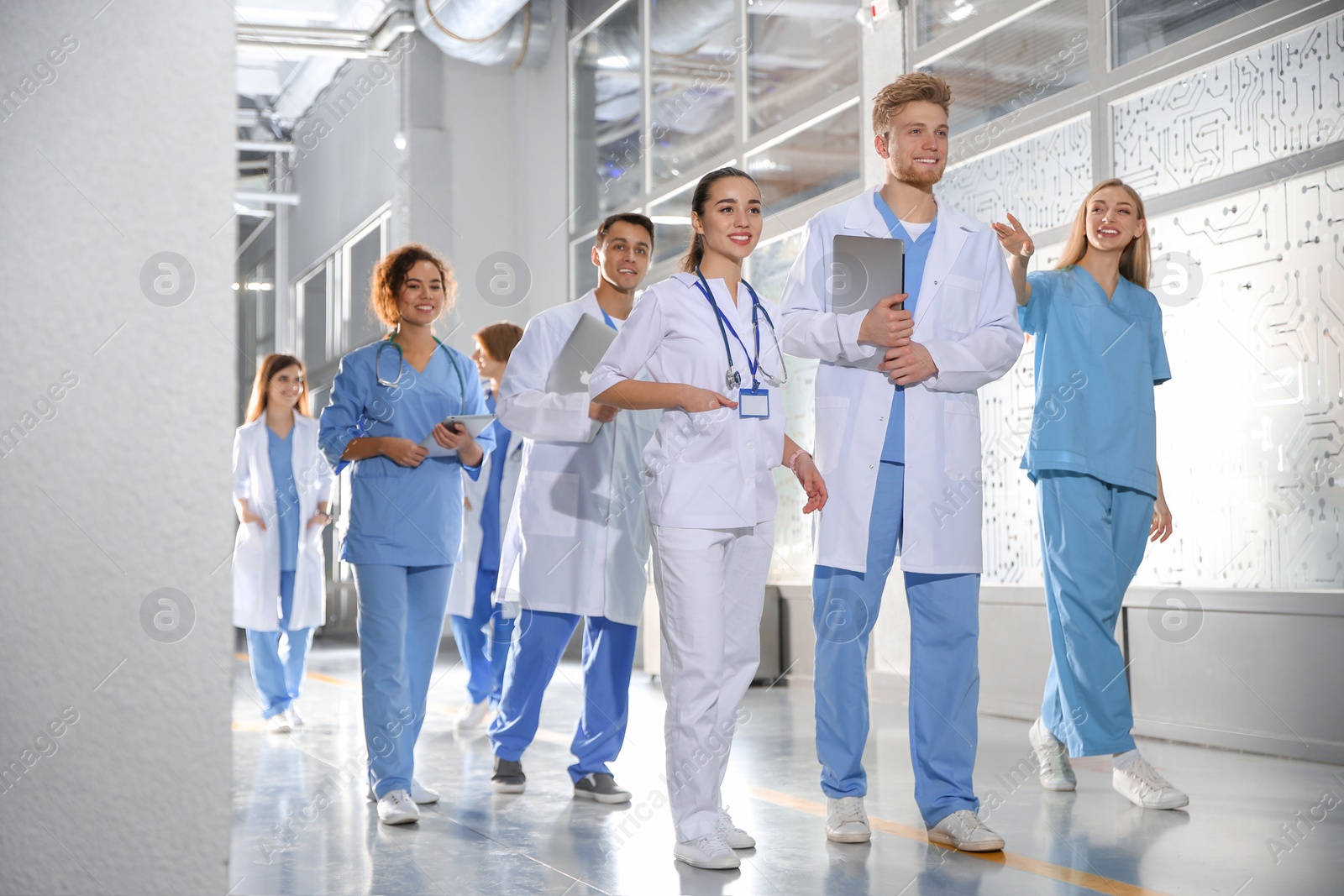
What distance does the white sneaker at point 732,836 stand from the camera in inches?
101

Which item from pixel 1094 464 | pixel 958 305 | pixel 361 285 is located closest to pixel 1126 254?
pixel 1094 464

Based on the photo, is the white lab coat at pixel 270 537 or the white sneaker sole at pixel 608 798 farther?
the white lab coat at pixel 270 537

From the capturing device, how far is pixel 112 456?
1300 mm

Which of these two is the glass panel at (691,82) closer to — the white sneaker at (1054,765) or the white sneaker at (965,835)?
the white sneaker at (1054,765)

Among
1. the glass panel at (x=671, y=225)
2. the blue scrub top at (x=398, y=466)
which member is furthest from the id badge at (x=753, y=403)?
the glass panel at (x=671, y=225)

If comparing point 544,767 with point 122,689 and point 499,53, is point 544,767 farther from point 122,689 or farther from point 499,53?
point 499,53

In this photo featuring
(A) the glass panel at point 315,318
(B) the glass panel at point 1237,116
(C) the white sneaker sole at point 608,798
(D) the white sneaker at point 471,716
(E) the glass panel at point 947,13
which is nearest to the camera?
(C) the white sneaker sole at point 608,798

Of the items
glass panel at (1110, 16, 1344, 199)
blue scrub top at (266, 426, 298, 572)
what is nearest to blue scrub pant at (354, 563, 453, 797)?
blue scrub top at (266, 426, 298, 572)

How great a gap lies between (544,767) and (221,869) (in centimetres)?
257

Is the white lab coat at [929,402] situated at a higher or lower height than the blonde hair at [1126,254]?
lower

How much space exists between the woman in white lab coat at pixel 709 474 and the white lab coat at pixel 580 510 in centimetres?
70

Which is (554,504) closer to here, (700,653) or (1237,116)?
(700,653)

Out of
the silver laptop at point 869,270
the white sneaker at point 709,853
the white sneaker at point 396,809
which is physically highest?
the silver laptop at point 869,270

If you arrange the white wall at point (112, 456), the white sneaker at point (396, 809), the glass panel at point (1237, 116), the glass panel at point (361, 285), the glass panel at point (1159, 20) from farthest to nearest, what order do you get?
the glass panel at point (361, 285)
the glass panel at point (1159, 20)
the glass panel at point (1237, 116)
the white sneaker at point (396, 809)
the white wall at point (112, 456)
